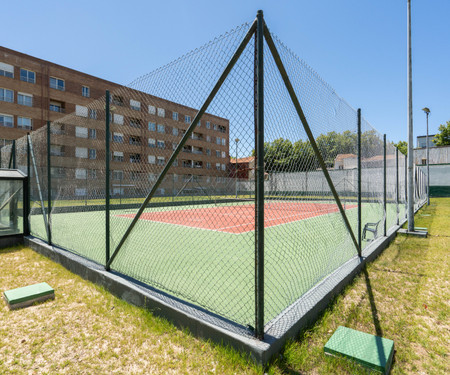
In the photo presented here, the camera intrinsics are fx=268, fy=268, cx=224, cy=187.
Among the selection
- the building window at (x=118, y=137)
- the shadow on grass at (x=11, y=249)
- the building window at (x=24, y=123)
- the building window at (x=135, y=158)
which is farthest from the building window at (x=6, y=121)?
the building window at (x=118, y=137)

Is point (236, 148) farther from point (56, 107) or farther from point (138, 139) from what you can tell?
point (56, 107)

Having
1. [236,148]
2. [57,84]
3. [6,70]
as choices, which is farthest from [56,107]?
[236,148]

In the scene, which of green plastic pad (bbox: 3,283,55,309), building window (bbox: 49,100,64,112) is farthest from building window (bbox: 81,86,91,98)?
green plastic pad (bbox: 3,283,55,309)

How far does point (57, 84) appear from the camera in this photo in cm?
2823

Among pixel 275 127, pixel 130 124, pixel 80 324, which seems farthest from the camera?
pixel 130 124

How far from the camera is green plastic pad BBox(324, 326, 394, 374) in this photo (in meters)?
1.97

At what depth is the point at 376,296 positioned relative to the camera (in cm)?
330

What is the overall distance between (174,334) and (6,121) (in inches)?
1233

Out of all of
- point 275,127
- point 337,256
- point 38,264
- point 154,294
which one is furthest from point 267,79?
point 38,264

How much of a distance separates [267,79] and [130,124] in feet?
7.10

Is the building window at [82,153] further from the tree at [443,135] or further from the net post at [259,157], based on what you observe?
the tree at [443,135]

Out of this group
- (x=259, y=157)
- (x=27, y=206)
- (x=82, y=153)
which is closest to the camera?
(x=259, y=157)

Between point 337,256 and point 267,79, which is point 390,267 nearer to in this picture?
point 337,256

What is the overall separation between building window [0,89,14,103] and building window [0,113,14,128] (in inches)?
57.9
